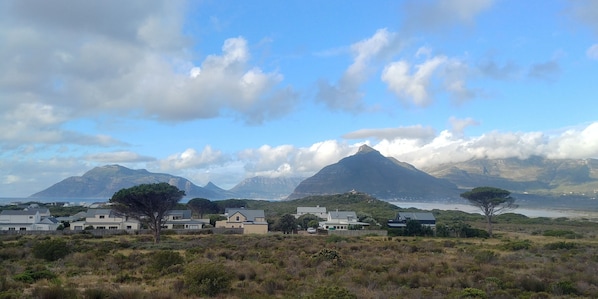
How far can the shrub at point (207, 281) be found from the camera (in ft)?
47.4

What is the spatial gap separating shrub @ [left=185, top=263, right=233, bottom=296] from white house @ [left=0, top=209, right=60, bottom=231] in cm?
5582

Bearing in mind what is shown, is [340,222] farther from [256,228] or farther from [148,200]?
[148,200]

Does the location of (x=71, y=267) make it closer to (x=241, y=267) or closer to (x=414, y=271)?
(x=241, y=267)

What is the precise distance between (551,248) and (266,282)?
2709cm

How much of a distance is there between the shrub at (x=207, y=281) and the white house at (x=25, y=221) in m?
55.8

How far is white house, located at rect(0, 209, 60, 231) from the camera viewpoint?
6025 cm

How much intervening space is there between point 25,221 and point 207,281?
195 feet

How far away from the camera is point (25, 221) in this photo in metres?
61.7

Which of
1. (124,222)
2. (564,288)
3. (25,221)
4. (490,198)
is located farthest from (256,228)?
(564,288)

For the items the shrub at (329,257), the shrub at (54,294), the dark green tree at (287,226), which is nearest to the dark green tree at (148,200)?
the dark green tree at (287,226)

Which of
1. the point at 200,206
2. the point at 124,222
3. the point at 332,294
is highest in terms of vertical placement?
the point at 200,206

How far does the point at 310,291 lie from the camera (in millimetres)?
14422

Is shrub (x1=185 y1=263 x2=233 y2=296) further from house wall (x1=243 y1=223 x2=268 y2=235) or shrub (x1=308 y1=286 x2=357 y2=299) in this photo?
house wall (x1=243 y1=223 x2=268 y2=235)

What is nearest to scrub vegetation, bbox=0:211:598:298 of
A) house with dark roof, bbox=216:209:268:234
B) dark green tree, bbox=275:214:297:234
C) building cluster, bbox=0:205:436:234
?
house with dark roof, bbox=216:209:268:234
